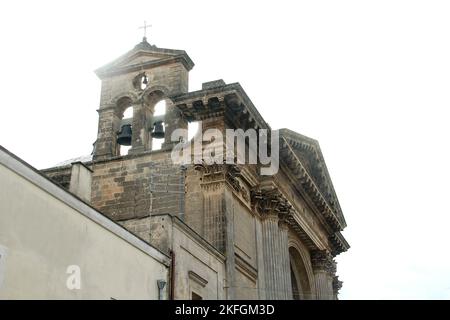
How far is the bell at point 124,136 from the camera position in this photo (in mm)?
19062

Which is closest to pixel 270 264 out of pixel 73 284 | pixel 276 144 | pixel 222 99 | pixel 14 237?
pixel 276 144

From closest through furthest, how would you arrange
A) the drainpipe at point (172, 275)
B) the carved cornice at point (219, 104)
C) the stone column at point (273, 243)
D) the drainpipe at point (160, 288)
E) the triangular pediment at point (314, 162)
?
the drainpipe at point (160, 288), the drainpipe at point (172, 275), the carved cornice at point (219, 104), the stone column at point (273, 243), the triangular pediment at point (314, 162)

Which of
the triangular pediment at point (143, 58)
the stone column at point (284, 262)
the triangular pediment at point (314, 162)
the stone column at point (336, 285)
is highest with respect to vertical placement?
the triangular pediment at point (143, 58)

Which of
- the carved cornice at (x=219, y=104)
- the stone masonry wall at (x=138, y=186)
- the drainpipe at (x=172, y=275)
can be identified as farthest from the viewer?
→ the carved cornice at (x=219, y=104)

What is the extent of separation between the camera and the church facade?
16.6 meters

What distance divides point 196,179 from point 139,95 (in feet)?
11.3

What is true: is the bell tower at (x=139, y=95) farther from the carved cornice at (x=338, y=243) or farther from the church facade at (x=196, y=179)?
the carved cornice at (x=338, y=243)

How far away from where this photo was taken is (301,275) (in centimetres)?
2461

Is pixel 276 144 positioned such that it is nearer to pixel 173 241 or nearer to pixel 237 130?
pixel 237 130

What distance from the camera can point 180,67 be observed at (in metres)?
19.2

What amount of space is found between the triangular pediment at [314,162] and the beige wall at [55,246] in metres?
10.2

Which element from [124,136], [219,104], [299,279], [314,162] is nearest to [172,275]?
[219,104]

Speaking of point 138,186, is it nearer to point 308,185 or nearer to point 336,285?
point 308,185

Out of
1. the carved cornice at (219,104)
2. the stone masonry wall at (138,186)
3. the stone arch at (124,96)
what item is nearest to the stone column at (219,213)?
the stone masonry wall at (138,186)
